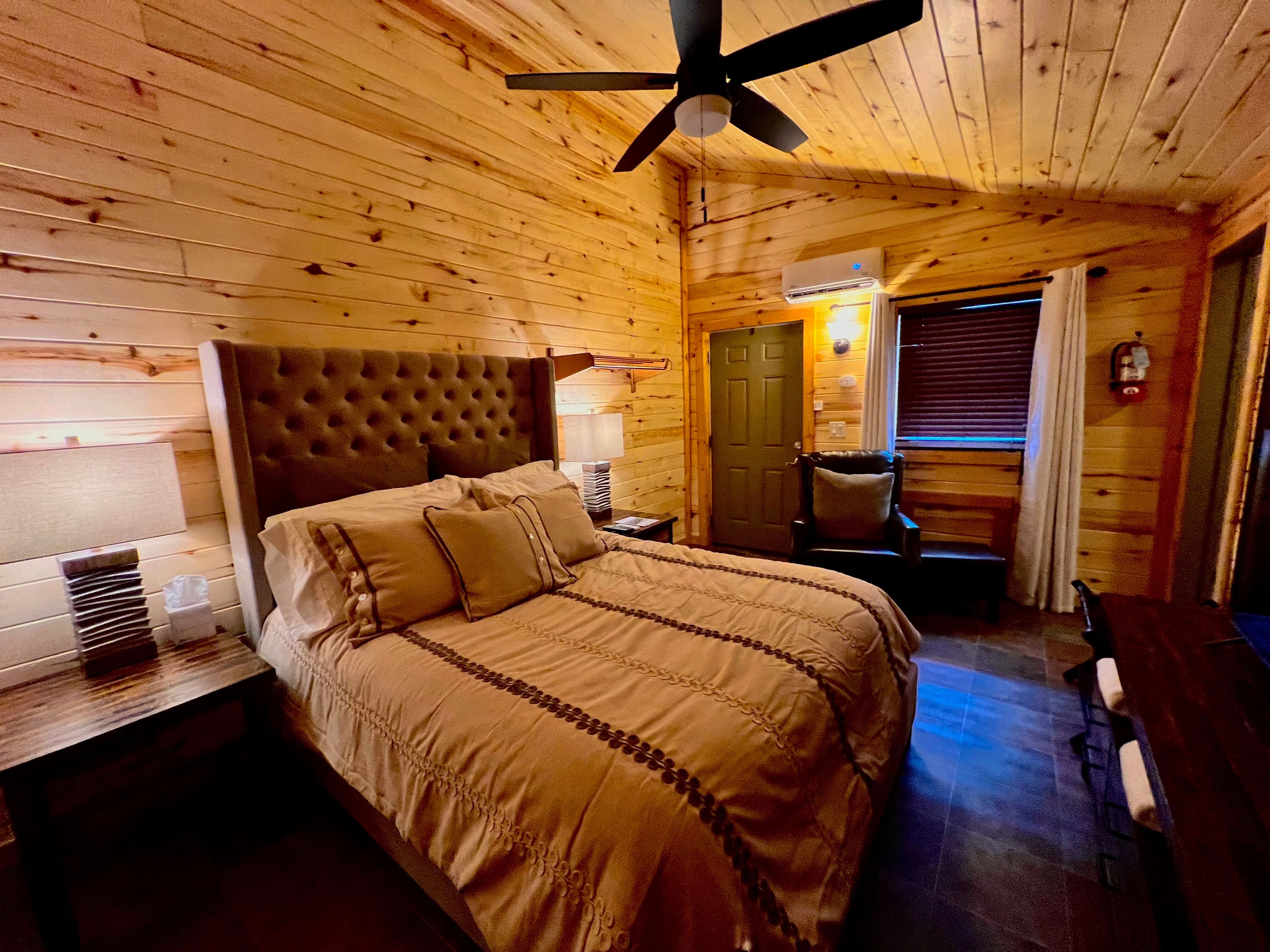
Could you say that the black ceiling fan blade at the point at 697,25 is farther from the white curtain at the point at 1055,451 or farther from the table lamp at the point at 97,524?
the white curtain at the point at 1055,451

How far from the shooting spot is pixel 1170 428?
285 cm

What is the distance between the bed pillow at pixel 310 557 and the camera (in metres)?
1.62

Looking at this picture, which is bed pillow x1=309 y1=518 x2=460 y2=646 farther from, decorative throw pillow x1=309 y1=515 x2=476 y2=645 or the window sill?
the window sill

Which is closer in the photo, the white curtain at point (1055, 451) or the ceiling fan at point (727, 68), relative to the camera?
the ceiling fan at point (727, 68)

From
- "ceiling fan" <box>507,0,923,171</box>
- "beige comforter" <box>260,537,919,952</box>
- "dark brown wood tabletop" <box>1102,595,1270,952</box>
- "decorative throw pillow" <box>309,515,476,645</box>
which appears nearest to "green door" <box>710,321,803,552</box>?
"ceiling fan" <box>507,0,923,171</box>

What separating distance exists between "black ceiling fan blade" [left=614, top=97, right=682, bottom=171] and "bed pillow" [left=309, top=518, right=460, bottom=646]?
179 cm

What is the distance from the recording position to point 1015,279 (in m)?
3.17

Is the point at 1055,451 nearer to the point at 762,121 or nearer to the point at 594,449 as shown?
→ the point at 762,121

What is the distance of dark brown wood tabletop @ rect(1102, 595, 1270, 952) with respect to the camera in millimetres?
736

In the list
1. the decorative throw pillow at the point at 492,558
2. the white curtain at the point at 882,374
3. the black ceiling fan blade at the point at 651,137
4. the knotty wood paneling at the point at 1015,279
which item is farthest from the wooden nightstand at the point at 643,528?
the black ceiling fan blade at the point at 651,137

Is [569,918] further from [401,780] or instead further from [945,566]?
[945,566]

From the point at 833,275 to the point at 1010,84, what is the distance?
69.0 inches

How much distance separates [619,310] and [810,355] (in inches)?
61.4

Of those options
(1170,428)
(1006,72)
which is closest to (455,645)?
(1006,72)
